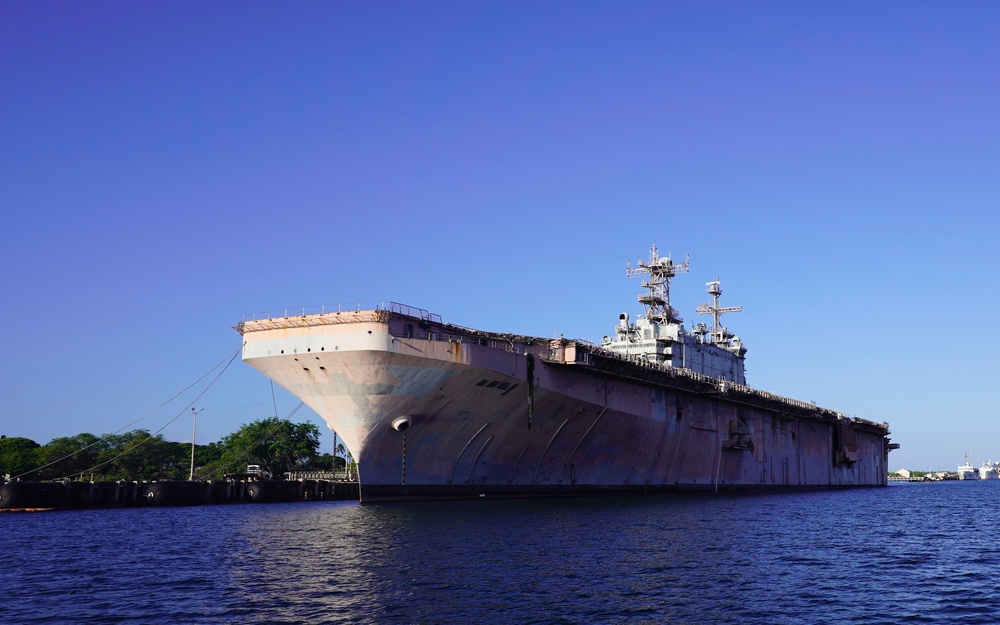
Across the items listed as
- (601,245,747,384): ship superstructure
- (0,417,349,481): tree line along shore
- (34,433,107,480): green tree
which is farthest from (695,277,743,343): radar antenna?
(34,433,107,480): green tree

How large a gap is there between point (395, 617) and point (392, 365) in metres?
19.1

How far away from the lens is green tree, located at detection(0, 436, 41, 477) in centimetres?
7231

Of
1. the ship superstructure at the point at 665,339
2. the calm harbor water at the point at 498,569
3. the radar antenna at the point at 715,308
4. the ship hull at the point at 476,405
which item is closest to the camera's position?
the calm harbor water at the point at 498,569

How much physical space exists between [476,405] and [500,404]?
113 centimetres

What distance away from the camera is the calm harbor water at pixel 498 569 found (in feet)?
52.5

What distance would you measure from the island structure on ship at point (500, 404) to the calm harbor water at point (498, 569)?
3.47 m

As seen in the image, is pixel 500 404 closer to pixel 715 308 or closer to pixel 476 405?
pixel 476 405

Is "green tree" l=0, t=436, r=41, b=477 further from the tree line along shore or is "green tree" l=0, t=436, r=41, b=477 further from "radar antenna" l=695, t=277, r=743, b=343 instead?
"radar antenna" l=695, t=277, r=743, b=343

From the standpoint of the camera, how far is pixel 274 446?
286 ft

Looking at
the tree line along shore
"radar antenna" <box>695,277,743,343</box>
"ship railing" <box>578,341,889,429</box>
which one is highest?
"radar antenna" <box>695,277,743,343</box>

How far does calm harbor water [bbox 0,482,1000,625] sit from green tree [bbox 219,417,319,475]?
51305 mm

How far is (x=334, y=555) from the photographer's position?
Answer: 22.5 metres

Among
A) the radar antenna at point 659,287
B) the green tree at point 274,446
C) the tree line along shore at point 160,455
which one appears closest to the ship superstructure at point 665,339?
the radar antenna at point 659,287

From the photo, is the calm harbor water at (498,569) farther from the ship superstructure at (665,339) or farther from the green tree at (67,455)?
the green tree at (67,455)
